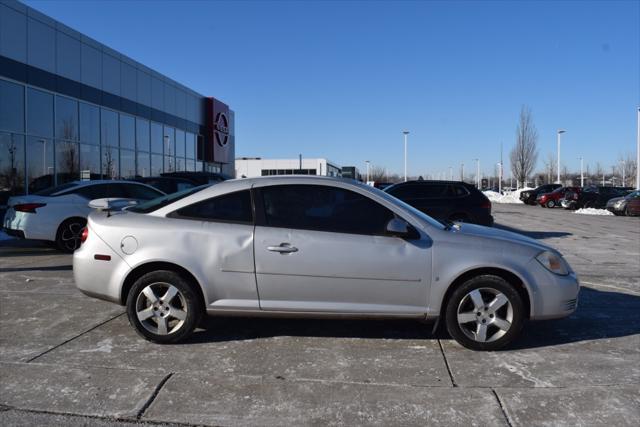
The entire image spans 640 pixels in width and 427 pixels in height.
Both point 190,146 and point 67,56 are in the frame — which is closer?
point 67,56

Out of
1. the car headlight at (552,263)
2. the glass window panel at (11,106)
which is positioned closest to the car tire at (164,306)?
the car headlight at (552,263)

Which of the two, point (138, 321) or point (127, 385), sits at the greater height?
point (138, 321)

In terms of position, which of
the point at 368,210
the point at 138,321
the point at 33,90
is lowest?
the point at 138,321

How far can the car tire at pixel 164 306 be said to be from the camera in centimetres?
463

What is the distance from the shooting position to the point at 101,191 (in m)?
10.5

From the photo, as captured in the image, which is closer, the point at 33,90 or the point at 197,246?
the point at 197,246

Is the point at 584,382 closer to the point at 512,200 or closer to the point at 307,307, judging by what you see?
the point at 307,307

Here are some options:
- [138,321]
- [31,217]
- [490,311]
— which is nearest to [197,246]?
[138,321]

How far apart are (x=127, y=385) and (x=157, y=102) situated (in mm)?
24633

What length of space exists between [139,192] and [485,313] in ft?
28.1

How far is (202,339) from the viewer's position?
4910 mm

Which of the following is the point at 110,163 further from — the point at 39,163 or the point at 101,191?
the point at 101,191

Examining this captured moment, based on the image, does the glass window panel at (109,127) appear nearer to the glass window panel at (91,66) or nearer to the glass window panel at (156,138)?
the glass window panel at (91,66)

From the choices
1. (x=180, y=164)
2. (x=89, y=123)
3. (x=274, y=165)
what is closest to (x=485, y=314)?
(x=89, y=123)
